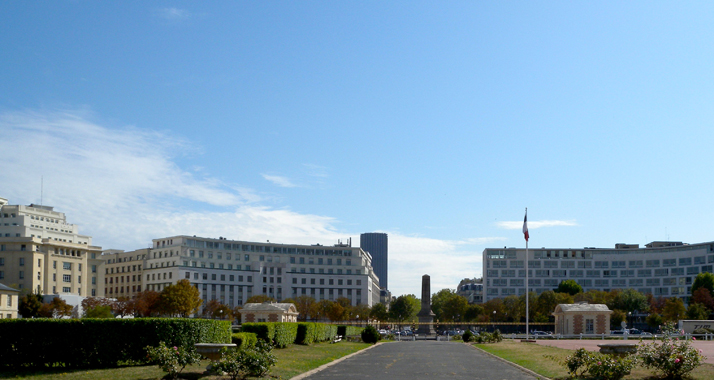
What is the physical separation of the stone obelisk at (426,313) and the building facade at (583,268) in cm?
6486

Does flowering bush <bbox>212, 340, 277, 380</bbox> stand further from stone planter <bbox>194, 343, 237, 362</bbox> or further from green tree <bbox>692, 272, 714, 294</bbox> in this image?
green tree <bbox>692, 272, 714, 294</bbox>

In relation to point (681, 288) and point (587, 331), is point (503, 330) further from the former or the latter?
point (587, 331)

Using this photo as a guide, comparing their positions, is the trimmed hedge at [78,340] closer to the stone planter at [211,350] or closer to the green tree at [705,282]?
the stone planter at [211,350]

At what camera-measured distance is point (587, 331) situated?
A: 8306 cm

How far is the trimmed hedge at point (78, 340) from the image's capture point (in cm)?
2494

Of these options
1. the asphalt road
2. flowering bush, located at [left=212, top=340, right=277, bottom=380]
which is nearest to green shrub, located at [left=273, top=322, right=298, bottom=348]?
the asphalt road

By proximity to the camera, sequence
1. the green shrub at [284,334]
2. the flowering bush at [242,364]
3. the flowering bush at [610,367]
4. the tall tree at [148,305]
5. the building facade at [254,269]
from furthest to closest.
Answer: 1. the building facade at [254,269]
2. the tall tree at [148,305]
3. the green shrub at [284,334]
4. the flowering bush at [610,367]
5. the flowering bush at [242,364]

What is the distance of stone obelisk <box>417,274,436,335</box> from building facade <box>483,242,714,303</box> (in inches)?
2554

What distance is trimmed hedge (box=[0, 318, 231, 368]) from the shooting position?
24938mm

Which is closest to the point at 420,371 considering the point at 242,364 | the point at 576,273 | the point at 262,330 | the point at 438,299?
the point at 242,364

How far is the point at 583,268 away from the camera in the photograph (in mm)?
172000

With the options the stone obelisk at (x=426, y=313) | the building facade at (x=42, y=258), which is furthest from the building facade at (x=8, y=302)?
the stone obelisk at (x=426, y=313)

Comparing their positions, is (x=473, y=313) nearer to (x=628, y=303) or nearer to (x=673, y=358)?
(x=628, y=303)

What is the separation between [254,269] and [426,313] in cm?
6551
